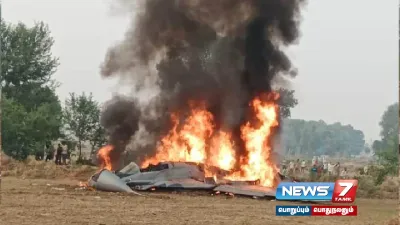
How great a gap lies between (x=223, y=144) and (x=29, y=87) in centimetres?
3424

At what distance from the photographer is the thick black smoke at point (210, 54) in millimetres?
35594

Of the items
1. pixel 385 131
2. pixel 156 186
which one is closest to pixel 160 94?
pixel 156 186

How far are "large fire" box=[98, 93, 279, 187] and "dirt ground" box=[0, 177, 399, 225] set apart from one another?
6645mm

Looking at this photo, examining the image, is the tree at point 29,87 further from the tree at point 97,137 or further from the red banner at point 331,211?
the red banner at point 331,211

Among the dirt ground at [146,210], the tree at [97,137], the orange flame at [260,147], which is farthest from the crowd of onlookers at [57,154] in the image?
the dirt ground at [146,210]

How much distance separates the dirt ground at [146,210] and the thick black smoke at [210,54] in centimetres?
1111

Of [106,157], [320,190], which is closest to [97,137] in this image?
[106,157]

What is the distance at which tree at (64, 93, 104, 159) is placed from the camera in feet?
191

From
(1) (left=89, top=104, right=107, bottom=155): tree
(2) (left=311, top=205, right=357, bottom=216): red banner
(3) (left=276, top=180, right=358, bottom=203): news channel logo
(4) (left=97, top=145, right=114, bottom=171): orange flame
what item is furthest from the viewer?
(1) (left=89, top=104, right=107, bottom=155): tree

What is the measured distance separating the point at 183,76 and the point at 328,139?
4383 inches

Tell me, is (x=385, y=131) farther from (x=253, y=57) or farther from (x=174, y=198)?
(x=174, y=198)

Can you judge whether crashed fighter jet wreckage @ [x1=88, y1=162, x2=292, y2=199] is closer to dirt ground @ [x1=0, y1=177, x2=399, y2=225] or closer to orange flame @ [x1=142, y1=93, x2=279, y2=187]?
dirt ground @ [x1=0, y1=177, x2=399, y2=225]

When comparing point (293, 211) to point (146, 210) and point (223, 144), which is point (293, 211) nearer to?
point (146, 210)

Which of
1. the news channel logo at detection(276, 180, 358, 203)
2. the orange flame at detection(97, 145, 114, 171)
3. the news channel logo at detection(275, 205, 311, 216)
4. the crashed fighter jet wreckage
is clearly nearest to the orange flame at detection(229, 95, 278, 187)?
the crashed fighter jet wreckage
